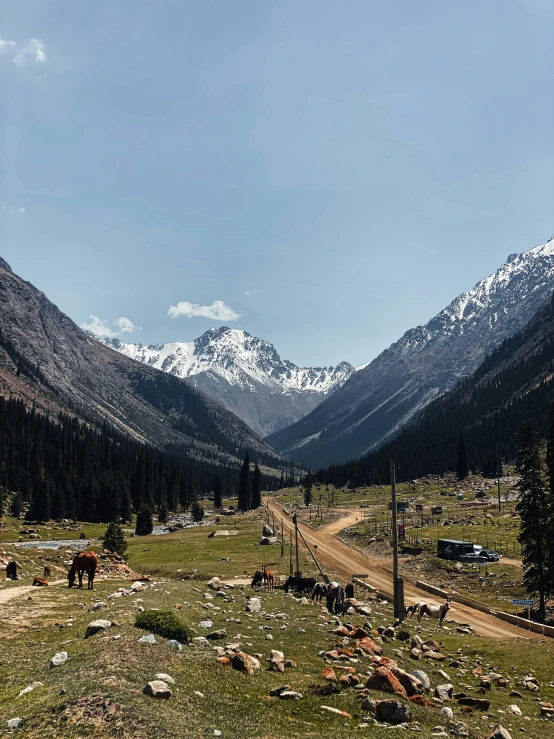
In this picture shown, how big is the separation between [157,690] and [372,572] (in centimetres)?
6693

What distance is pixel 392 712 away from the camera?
1461cm

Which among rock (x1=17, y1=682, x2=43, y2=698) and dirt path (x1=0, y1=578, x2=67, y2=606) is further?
dirt path (x1=0, y1=578, x2=67, y2=606)

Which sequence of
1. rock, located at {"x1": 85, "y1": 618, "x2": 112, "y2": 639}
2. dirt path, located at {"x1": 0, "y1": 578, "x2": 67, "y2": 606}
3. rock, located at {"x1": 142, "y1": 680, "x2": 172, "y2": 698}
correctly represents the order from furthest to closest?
dirt path, located at {"x1": 0, "y1": 578, "x2": 67, "y2": 606}, rock, located at {"x1": 85, "y1": 618, "x2": 112, "y2": 639}, rock, located at {"x1": 142, "y1": 680, "x2": 172, "y2": 698}

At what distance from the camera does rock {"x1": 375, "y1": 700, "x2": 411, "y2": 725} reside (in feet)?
47.6

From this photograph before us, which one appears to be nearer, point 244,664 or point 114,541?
point 244,664

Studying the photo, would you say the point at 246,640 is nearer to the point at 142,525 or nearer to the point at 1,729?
the point at 1,729

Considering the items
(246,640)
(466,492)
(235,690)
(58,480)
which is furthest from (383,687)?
(466,492)

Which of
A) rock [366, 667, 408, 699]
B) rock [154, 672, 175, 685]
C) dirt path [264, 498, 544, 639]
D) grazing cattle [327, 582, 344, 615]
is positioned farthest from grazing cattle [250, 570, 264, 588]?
rock [154, 672, 175, 685]

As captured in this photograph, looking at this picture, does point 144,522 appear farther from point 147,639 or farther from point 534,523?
point 147,639

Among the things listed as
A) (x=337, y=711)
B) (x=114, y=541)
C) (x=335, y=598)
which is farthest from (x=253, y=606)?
(x=114, y=541)

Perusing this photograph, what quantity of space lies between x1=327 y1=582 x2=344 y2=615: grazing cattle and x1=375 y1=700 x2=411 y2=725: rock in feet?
71.2

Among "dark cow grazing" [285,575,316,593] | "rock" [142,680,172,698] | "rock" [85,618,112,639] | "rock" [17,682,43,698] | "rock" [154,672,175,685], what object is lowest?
"dark cow grazing" [285,575,316,593]

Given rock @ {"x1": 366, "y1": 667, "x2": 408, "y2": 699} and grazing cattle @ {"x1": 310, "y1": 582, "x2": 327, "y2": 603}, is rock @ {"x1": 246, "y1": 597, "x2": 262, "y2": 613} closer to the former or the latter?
grazing cattle @ {"x1": 310, "y1": 582, "x2": 327, "y2": 603}

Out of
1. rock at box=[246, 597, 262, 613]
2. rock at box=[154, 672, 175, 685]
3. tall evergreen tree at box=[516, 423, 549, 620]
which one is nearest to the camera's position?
rock at box=[154, 672, 175, 685]
